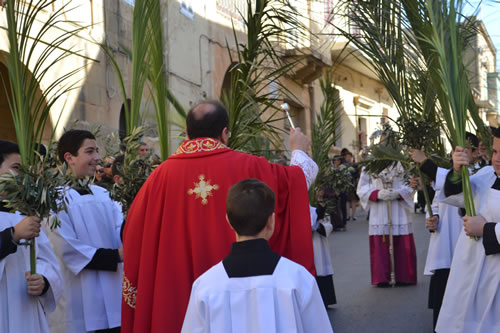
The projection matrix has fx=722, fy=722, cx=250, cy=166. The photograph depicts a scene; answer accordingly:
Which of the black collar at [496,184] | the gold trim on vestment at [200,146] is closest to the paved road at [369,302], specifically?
the black collar at [496,184]

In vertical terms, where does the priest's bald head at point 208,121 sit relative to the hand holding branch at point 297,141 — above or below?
above

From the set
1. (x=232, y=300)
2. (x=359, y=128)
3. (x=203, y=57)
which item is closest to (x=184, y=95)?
(x=203, y=57)

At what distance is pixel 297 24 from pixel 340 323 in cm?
353

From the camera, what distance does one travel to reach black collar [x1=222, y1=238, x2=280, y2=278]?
9.30 feet

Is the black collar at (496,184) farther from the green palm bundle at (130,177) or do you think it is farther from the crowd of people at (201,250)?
the green palm bundle at (130,177)

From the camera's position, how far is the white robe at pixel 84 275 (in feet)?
14.9

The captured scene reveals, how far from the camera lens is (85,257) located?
14.8 ft

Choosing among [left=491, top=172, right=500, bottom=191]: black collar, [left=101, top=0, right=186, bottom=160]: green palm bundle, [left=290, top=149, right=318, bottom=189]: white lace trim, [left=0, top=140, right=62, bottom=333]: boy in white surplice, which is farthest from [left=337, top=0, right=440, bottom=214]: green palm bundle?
[left=0, top=140, right=62, bottom=333]: boy in white surplice

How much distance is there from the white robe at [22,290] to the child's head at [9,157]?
0.27 meters

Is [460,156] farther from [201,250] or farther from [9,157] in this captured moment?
[9,157]

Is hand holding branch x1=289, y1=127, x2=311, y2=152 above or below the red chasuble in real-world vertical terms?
above

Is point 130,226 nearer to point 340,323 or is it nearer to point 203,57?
point 340,323

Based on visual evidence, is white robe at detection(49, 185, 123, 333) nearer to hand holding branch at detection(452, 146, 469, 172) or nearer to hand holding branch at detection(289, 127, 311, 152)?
hand holding branch at detection(289, 127, 311, 152)

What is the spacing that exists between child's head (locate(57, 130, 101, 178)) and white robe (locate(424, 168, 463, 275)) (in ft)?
12.6
